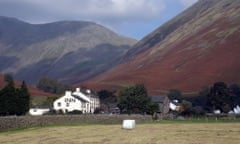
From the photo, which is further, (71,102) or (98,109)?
(98,109)

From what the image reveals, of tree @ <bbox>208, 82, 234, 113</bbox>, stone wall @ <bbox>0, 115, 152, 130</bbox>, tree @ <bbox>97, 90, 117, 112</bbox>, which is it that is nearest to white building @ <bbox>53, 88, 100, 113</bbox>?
tree @ <bbox>97, 90, 117, 112</bbox>

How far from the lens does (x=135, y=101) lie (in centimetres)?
9625

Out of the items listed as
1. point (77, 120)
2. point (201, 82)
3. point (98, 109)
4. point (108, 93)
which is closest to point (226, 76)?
point (201, 82)

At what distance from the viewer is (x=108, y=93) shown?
139125mm

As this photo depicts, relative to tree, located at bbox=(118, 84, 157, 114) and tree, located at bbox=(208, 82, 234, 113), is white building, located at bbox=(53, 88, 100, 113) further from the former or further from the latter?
tree, located at bbox=(208, 82, 234, 113)

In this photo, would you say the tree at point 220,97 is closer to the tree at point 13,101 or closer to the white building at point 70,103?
the white building at point 70,103

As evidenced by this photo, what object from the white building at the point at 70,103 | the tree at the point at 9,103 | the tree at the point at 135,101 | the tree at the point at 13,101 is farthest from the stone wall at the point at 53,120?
the white building at the point at 70,103

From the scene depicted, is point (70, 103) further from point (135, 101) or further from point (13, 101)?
point (13, 101)

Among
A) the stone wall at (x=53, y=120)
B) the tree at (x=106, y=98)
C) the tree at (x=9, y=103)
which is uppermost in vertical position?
the tree at (x=106, y=98)

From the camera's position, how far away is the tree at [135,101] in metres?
94.9

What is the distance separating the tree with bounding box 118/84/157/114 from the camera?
311 ft

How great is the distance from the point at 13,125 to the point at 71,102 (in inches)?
2061

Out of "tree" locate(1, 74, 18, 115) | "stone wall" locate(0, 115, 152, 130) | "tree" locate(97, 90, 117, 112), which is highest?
"tree" locate(97, 90, 117, 112)

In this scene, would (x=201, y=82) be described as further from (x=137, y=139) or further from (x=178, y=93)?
(x=137, y=139)
